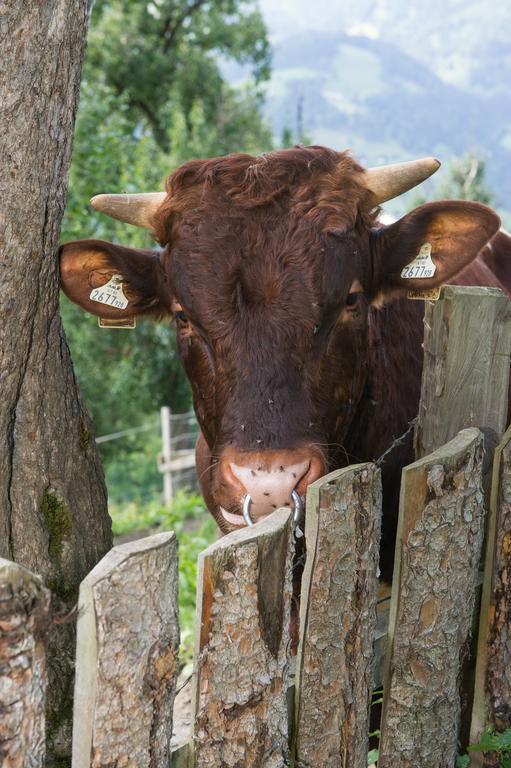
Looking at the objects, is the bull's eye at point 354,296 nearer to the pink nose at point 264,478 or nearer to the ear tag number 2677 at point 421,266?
the ear tag number 2677 at point 421,266

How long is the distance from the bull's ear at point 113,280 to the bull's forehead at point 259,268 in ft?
1.21

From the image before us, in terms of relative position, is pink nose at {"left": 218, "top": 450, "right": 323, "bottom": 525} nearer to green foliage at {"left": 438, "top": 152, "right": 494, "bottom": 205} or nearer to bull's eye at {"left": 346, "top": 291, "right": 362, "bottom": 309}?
bull's eye at {"left": 346, "top": 291, "right": 362, "bottom": 309}

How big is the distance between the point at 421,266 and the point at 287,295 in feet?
2.51

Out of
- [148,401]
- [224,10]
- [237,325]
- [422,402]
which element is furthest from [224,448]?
[224,10]

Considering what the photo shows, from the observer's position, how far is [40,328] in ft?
7.07

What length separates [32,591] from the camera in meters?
1.43

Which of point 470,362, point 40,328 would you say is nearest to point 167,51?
point 470,362

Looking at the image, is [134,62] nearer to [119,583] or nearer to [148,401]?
[148,401]

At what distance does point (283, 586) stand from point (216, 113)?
2289 centimetres

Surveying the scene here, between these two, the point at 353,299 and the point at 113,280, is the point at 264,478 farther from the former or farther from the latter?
the point at 113,280

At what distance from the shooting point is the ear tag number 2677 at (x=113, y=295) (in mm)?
3482

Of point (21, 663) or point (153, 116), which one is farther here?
point (153, 116)

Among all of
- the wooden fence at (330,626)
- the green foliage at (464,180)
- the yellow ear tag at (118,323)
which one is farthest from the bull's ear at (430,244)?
the green foliage at (464,180)

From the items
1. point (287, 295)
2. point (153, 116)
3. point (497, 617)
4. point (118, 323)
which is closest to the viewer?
point (497, 617)
